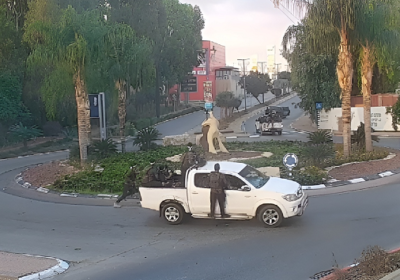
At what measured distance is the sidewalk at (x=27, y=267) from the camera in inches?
318

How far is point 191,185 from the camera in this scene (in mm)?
11352

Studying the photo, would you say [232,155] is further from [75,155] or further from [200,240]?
[200,240]

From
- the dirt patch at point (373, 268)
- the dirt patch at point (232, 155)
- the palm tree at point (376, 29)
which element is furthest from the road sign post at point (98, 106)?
the dirt patch at point (373, 268)

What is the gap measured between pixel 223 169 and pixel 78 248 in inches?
142

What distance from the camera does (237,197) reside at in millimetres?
10992

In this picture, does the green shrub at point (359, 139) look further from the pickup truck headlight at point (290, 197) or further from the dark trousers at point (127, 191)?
the pickup truck headlight at point (290, 197)

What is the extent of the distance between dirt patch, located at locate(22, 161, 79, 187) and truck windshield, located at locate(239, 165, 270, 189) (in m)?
9.60

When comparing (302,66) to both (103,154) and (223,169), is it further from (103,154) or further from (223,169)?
(223,169)

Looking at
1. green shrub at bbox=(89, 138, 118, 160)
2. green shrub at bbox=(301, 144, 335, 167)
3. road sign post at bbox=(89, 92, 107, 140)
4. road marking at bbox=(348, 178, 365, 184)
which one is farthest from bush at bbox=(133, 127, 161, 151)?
road marking at bbox=(348, 178, 365, 184)

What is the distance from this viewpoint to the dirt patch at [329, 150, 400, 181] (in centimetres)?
1705

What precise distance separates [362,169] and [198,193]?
892 cm

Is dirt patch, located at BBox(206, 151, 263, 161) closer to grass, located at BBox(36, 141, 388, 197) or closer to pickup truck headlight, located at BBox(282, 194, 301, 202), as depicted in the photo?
grass, located at BBox(36, 141, 388, 197)

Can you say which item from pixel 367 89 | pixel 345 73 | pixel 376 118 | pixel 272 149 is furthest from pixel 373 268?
pixel 376 118

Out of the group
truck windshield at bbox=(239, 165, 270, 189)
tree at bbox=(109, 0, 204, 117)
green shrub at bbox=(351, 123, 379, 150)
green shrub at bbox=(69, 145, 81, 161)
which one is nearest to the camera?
truck windshield at bbox=(239, 165, 270, 189)
